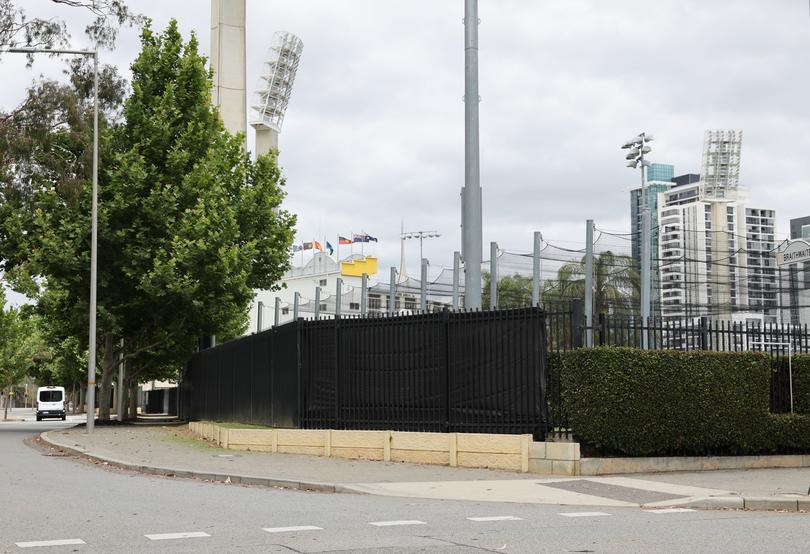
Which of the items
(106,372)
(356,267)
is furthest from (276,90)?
(106,372)

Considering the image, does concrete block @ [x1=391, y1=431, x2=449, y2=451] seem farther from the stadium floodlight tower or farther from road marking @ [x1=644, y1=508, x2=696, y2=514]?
the stadium floodlight tower

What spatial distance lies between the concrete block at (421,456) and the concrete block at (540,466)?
5.15ft

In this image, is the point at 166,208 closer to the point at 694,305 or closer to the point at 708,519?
the point at 694,305

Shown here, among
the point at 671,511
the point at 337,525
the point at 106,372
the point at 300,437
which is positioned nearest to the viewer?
the point at 337,525

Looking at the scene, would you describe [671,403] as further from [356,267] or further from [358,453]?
[356,267]

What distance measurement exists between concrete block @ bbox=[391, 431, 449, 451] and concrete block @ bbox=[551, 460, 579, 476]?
2027 millimetres

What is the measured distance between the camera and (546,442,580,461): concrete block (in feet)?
48.2

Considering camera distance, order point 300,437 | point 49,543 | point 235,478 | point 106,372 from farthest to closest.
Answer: point 106,372 < point 300,437 < point 235,478 < point 49,543

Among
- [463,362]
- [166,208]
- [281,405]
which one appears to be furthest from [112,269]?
[463,362]

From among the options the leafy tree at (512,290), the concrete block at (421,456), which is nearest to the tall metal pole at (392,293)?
the leafy tree at (512,290)

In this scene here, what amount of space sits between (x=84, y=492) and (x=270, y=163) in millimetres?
22993

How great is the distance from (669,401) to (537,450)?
7.90 feet

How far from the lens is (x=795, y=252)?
21.6 meters

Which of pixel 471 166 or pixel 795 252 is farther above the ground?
pixel 471 166
